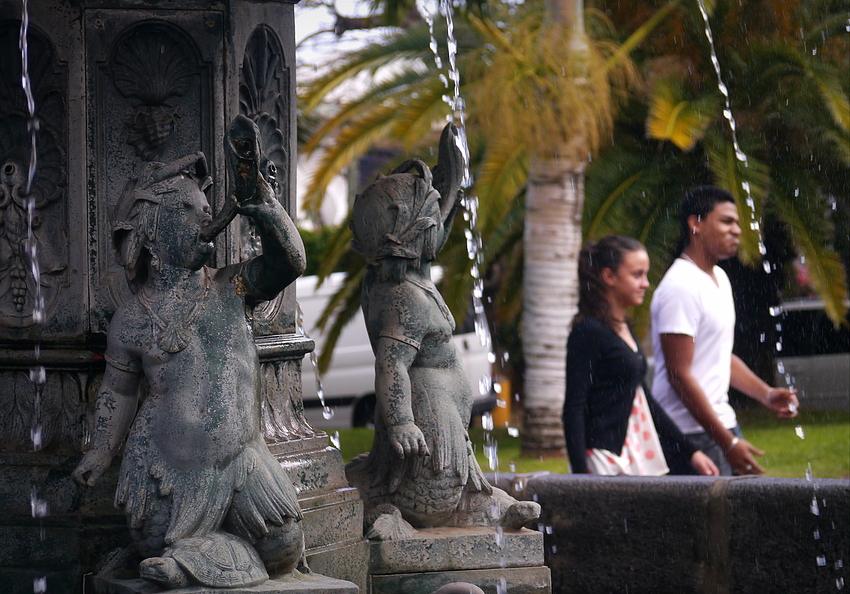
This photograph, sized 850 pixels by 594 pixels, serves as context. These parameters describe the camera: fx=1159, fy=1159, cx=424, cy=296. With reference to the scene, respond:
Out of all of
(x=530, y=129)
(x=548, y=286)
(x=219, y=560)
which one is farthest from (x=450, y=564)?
(x=548, y=286)

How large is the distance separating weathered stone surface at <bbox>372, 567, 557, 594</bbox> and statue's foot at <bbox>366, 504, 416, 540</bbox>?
125 mm

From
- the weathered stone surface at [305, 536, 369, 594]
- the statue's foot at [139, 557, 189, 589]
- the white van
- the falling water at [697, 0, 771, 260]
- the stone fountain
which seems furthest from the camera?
the white van

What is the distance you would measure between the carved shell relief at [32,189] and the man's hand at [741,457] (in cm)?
323

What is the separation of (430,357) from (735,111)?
8254 mm

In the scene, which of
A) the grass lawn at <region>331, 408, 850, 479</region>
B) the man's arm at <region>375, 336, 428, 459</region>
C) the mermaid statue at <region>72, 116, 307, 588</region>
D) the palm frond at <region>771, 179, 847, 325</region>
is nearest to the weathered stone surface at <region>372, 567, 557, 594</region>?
the man's arm at <region>375, 336, 428, 459</region>

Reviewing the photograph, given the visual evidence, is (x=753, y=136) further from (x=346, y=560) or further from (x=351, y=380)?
(x=346, y=560)

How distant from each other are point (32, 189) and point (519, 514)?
6.10 ft

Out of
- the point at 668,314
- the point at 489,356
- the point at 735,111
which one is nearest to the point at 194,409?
the point at 668,314

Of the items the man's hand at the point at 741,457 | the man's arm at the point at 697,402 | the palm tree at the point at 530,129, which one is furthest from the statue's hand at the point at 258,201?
the palm tree at the point at 530,129

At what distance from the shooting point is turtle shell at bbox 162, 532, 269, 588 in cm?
295

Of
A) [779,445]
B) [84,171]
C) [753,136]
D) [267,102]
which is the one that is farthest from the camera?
[779,445]

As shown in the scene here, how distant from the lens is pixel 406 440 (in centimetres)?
362

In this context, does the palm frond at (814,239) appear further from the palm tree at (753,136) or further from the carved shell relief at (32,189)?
the carved shell relief at (32,189)

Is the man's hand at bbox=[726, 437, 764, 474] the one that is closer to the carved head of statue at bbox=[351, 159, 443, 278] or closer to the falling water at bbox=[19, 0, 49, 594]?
the carved head of statue at bbox=[351, 159, 443, 278]
